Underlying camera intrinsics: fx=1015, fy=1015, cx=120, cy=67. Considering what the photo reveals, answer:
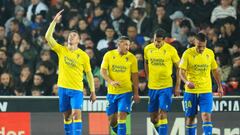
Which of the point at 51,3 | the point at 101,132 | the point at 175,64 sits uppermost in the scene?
the point at 51,3

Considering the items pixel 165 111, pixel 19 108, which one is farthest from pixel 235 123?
pixel 19 108

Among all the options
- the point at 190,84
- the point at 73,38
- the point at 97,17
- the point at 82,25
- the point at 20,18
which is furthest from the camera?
the point at 20,18

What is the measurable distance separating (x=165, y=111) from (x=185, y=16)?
499 cm

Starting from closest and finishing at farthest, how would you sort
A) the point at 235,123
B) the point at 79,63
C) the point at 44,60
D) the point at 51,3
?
the point at 79,63 < the point at 235,123 < the point at 44,60 < the point at 51,3

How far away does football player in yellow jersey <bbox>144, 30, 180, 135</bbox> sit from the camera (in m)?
20.0

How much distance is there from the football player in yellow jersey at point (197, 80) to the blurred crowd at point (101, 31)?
2.25 m

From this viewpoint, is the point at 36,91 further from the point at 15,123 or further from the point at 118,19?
the point at 118,19

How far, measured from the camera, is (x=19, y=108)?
2119 centimetres

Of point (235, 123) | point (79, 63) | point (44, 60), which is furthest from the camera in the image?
point (44, 60)

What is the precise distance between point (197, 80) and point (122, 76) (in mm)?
1484

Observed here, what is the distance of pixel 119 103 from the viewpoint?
20.1 m

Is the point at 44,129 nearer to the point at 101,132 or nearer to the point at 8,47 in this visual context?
the point at 101,132

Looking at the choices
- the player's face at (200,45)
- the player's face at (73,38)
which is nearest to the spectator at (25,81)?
the player's face at (73,38)

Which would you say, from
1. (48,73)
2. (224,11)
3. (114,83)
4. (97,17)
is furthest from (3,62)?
(224,11)
